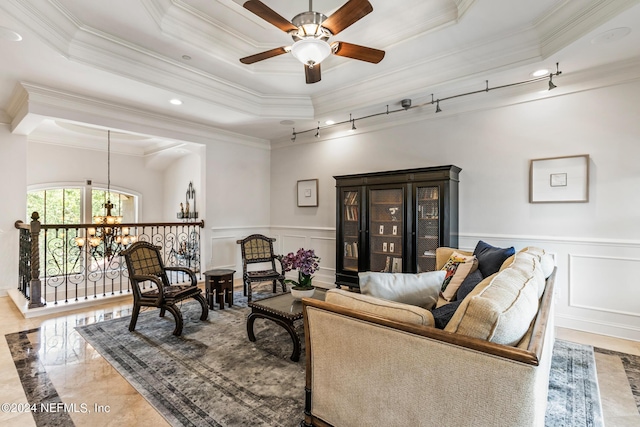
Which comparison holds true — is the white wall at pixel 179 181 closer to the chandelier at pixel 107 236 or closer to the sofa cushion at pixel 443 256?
the chandelier at pixel 107 236

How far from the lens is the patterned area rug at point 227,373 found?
1.99 metres

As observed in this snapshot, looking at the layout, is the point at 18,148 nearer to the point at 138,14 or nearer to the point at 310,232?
the point at 138,14

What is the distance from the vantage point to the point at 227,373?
2.48 metres

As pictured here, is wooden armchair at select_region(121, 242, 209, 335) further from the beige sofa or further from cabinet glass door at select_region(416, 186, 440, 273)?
cabinet glass door at select_region(416, 186, 440, 273)

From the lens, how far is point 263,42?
11.6ft

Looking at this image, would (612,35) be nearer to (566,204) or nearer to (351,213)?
(566,204)

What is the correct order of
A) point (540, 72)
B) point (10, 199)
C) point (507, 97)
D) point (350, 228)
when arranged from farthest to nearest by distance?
point (350, 228)
point (10, 199)
point (507, 97)
point (540, 72)

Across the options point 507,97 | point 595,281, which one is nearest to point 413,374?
point 595,281

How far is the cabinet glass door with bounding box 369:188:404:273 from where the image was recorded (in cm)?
426

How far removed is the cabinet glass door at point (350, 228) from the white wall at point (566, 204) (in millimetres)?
789

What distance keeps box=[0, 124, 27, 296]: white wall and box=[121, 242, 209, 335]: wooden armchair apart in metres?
2.68

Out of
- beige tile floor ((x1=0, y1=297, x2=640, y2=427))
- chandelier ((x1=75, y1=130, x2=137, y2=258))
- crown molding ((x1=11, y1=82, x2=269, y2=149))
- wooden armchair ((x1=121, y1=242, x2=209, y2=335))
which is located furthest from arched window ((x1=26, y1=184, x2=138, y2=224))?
wooden armchair ((x1=121, y1=242, x2=209, y2=335))

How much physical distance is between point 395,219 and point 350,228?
0.75m

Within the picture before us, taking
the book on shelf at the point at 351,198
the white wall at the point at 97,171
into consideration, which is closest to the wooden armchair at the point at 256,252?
the book on shelf at the point at 351,198
